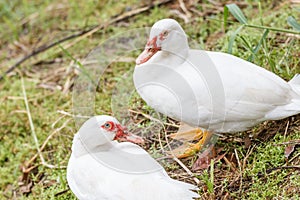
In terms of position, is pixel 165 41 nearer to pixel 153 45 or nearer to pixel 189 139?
pixel 153 45

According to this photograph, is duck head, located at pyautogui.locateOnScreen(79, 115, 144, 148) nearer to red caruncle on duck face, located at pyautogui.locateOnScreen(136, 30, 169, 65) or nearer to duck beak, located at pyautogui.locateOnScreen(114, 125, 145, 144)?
duck beak, located at pyautogui.locateOnScreen(114, 125, 145, 144)

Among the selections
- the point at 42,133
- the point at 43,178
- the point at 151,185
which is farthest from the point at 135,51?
the point at 151,185

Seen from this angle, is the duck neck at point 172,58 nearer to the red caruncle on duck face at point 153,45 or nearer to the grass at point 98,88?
the red caruncle on duck face at point 153,45

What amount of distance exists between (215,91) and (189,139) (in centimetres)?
68

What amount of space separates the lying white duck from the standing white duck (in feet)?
1.10

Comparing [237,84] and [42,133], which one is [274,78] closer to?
[237,84]

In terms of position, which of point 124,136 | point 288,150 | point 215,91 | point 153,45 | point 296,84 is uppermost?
point 153,45

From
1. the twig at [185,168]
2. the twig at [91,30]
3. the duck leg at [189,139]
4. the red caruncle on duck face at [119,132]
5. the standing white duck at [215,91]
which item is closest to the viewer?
the standing white duck at [215,91]

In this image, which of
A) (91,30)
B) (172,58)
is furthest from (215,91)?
(91,30)

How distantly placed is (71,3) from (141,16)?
43.7 inches

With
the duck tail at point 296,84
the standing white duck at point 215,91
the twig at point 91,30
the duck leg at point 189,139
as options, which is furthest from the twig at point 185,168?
the twig at point 91,30

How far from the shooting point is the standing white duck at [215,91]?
3289mm

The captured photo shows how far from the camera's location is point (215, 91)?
3.29 meters

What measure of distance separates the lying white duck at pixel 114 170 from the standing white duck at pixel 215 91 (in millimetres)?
334
